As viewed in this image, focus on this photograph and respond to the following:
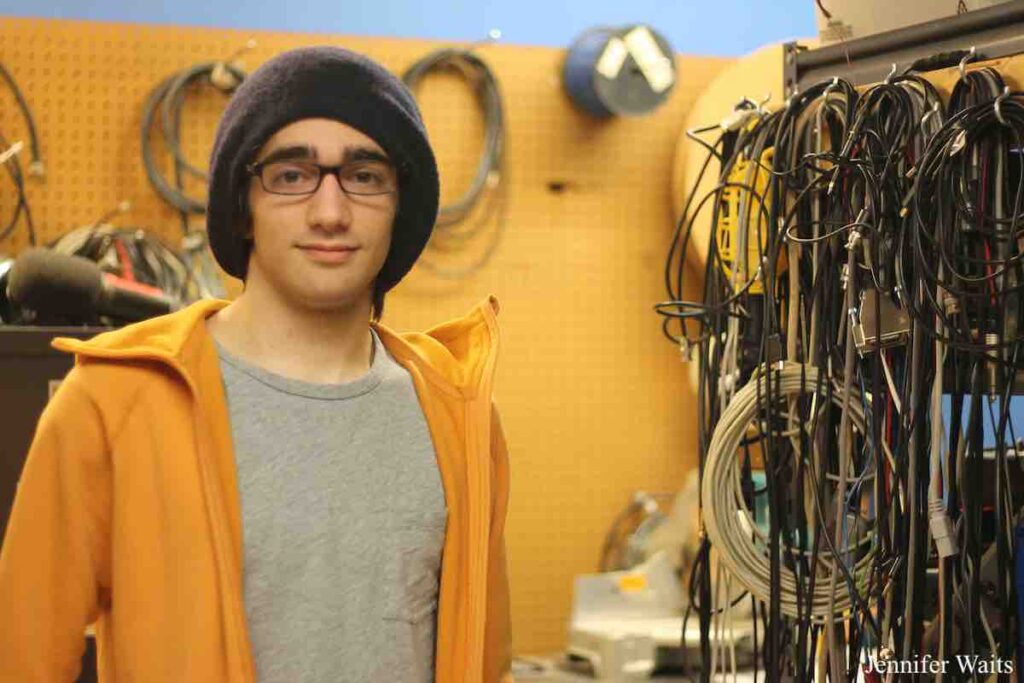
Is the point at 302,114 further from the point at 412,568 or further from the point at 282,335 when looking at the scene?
the point at 412,568

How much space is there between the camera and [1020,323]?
205 cm

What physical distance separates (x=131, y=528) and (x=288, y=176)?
454 millimetres

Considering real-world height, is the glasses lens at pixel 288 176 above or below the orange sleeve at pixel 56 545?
above

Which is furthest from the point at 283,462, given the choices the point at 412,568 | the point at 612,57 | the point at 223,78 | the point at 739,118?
the point at 612,57

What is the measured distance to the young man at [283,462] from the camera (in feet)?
5.29

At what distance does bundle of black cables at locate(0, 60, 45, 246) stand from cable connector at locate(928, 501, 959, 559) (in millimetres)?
3203

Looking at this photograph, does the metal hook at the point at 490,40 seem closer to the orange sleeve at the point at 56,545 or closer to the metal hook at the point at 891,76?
the metal hook at the point at 891,76

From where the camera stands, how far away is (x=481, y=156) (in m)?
4.97

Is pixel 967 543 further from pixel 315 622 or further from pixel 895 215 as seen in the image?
pixel 315 622

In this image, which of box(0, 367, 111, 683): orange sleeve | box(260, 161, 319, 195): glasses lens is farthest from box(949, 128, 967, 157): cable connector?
box(0, 367, 111, 683): orange sleeve

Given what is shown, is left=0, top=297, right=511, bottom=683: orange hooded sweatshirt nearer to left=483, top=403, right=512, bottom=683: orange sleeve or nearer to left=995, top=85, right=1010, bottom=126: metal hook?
left=483, top=403, right=512, bottom=683: orange sleeve

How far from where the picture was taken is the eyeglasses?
1.76 m

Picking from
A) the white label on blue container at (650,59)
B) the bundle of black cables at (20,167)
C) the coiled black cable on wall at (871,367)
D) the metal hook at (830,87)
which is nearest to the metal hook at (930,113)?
the coiled black cable on wall at (871,367)

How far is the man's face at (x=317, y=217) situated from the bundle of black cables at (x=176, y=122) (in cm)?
288
